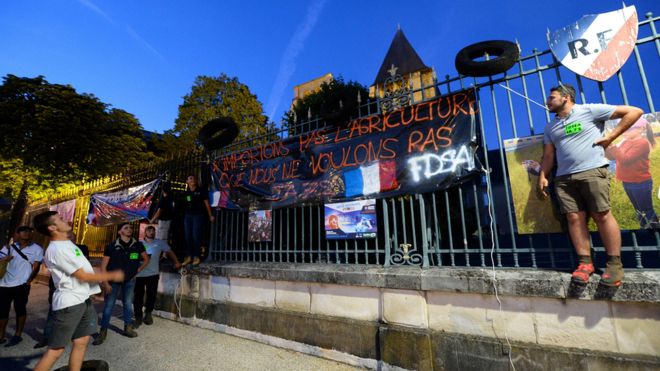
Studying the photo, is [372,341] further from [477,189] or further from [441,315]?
[477,189]

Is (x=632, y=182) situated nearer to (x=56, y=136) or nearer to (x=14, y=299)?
(x=14, y=299)

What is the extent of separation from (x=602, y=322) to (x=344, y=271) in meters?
2.60

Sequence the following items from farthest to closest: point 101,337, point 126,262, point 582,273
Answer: point 126,262 → point 101,337 → point 582,273

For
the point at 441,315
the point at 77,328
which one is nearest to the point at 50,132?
the point at 77,328

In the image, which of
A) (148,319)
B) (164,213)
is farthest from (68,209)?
(148,319)

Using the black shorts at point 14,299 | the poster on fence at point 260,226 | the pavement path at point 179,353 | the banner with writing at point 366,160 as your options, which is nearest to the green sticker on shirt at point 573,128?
the banner with writing at point 366,160

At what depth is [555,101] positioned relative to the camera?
9.93 feet

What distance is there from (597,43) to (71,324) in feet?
20.5

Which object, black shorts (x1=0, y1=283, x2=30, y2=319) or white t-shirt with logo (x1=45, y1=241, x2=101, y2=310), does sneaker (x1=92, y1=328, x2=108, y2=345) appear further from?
white t-shirt with logo (x1=45, y1=241, x2=101, y2=310)

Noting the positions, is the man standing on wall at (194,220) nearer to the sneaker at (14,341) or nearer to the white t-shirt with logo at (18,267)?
the white t-shirt with logo at (18,267)

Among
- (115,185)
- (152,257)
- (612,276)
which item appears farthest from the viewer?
(115,185)

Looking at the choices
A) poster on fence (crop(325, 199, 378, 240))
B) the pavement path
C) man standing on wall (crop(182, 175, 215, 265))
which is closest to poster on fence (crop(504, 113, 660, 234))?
poster on fence (crop(325, 199, 378, 240))

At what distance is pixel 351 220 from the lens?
4.39 m

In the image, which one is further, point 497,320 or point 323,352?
point 323,352
